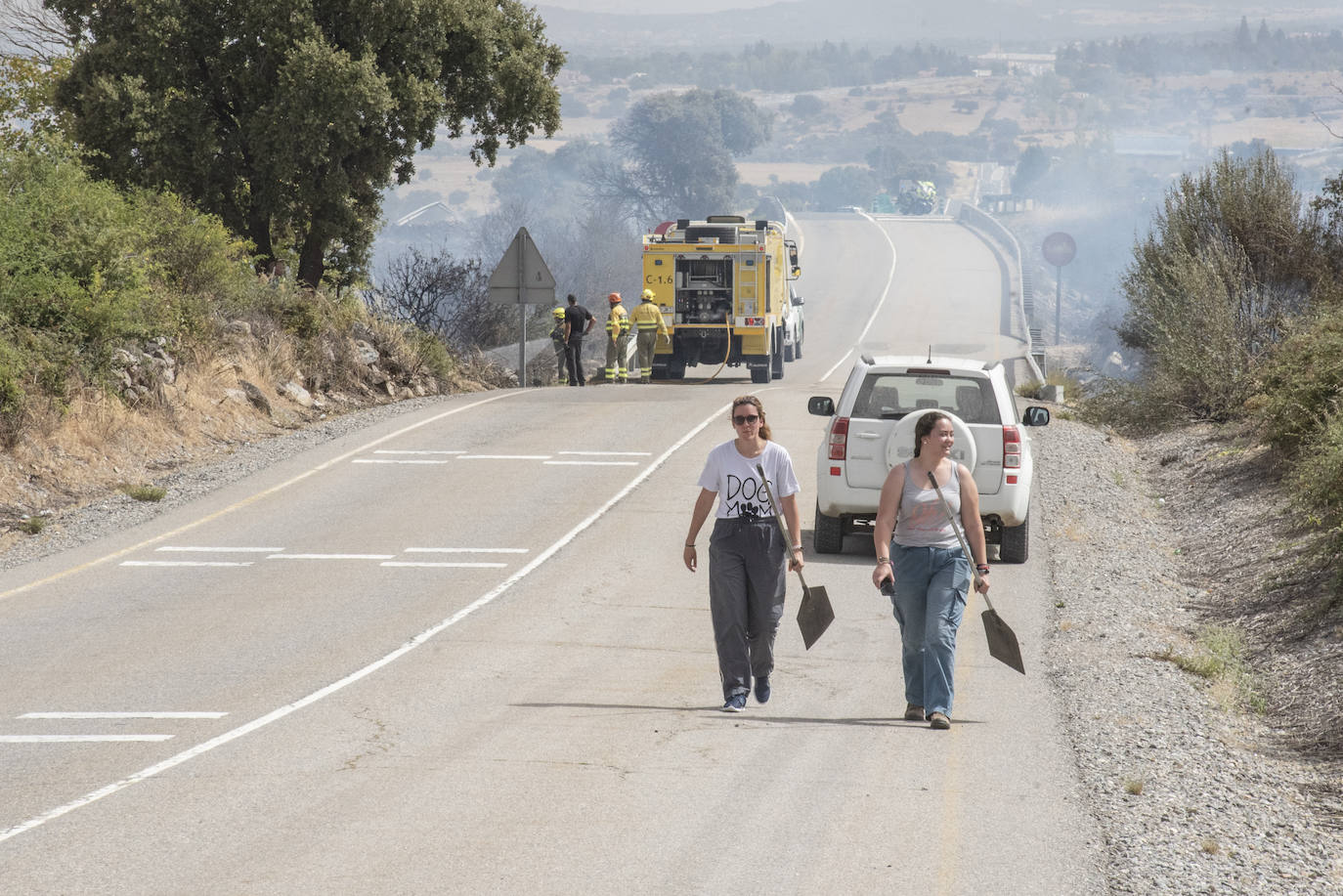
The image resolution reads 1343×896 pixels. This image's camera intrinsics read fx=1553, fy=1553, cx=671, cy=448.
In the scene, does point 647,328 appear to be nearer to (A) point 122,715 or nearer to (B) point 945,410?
(B) point 945,410

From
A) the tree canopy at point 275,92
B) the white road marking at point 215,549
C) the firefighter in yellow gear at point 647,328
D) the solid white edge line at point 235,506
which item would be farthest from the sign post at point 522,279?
the white road marking at point 215,549

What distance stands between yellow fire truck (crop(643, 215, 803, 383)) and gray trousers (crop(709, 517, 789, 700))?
79.8 feet

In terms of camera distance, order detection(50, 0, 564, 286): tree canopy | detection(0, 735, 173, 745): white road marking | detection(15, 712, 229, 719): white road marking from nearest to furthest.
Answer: detection(0, 735, 173, 745): white road marking → detection(15, 712, 229, 719): white road marking → detection(50, 0, 564, 286): tree canopy

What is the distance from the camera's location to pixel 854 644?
11.5 meters

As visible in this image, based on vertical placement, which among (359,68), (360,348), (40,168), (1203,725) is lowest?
(1203,725)

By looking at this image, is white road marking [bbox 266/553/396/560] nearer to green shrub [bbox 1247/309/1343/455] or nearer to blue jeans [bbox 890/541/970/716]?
blue jeans [bbox 890/541/970/716]

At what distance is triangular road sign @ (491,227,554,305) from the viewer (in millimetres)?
27625

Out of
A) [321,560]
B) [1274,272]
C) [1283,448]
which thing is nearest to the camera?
[321,560]

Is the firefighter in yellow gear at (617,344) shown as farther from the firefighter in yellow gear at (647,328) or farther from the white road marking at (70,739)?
the white road marking at (70,739)

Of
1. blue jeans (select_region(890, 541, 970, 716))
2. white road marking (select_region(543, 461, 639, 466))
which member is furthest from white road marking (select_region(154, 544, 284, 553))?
blue jeans (select_region(890, 541, 970, 716))

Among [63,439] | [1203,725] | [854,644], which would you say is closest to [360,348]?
[63,439]

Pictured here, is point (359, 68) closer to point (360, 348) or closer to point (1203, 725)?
point (360, 348)

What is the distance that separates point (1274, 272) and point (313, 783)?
23491 millimetres

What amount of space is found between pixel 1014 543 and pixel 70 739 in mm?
8775
